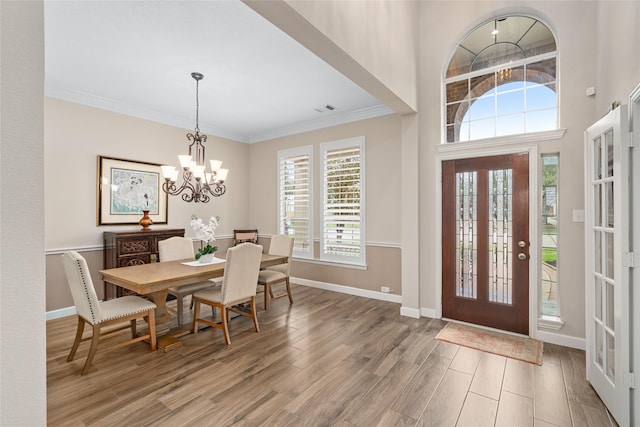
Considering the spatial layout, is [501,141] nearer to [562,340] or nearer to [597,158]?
[597,158]

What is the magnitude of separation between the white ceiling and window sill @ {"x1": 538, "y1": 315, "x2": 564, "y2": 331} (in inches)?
131

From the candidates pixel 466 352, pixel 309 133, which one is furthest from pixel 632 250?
pixel 309 133

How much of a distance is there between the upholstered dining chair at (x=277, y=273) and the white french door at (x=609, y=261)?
3.31 metres

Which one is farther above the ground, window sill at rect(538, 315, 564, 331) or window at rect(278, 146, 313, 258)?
window at rect(278, 146, 313, 258)

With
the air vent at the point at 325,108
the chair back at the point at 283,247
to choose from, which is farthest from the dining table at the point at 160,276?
the air vent at the point at 325,108

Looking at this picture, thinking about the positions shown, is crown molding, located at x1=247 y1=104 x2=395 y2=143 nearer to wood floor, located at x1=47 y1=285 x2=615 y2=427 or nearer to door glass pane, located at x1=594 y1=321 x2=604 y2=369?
wood floor, located at x1=47 y1=285 x2=615 y2=427

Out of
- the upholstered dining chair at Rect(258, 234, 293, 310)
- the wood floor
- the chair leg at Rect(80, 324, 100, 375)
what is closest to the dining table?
the chair leg at Rect(80, 324, 100, 375)

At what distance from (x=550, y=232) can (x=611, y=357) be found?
4.65 feet

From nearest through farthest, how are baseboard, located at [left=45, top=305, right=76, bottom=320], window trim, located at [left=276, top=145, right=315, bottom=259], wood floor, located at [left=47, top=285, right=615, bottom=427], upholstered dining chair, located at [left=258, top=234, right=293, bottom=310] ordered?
wood floor, located at [left=47, top=285, right=615, bottom=427]
baseboard, located at [left=45, top=305, right=76, bottom=320]
upholstered dining chair, located at [left=258, top=234, right=293, bottom=310]
window trim, located at [left=276, top=145, right=315, bottom=259]

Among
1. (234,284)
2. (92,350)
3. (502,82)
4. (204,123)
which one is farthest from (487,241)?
(204,123)

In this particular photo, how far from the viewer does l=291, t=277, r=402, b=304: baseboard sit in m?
4.49

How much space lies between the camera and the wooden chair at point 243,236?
5.90 meters

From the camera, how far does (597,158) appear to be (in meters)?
2.29

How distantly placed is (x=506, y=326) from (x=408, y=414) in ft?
6.53
